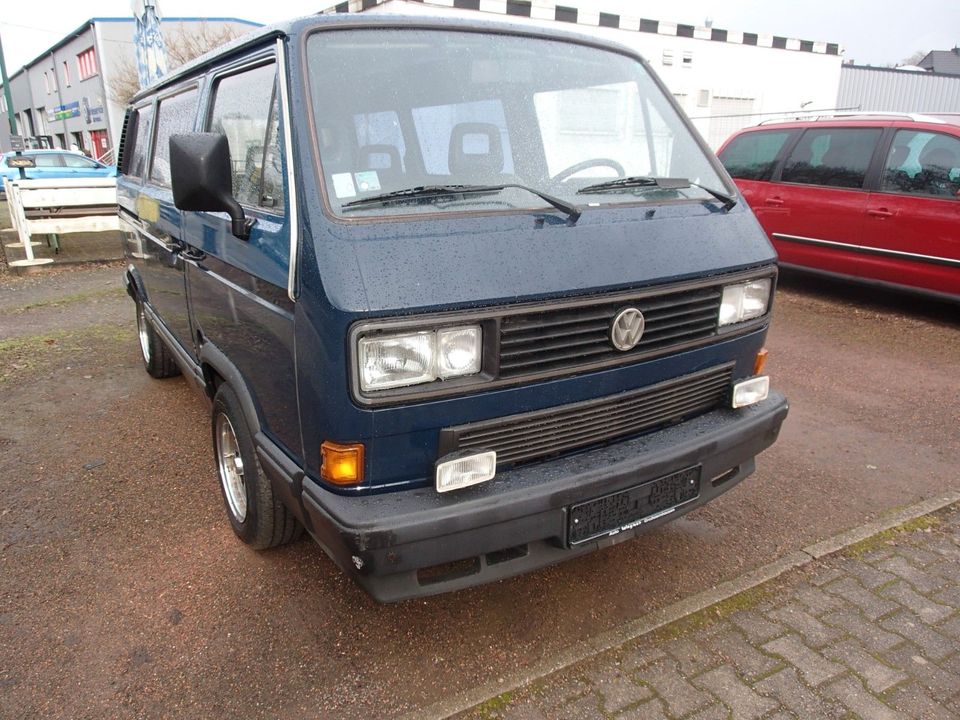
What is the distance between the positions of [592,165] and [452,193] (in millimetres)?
778

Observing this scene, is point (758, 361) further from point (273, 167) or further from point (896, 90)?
point (896, 90)

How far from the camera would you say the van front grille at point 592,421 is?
2.13 m

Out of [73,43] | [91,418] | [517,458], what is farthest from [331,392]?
[73,43]

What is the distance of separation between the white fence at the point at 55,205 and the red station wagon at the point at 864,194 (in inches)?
338

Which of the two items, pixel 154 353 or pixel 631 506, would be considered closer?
pixel 631 506

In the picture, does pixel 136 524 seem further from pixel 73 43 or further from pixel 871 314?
pixel 73 43

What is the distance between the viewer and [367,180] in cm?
229

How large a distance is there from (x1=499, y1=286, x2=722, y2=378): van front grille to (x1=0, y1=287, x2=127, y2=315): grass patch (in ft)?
24.3

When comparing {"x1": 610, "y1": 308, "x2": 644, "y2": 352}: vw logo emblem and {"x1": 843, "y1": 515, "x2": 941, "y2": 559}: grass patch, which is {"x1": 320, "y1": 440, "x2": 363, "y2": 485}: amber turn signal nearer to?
{"x1": 610, "y1": 308, "x2": 644, "y2": 352}: vw logo emblem

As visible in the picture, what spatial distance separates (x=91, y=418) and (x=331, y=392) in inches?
131

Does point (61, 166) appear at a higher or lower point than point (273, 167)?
lower

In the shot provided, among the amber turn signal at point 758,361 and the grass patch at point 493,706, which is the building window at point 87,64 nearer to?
the amber turn signal at point 758,361

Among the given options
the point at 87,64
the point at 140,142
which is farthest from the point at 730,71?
the point at 87,64

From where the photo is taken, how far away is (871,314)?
22.6 ft
